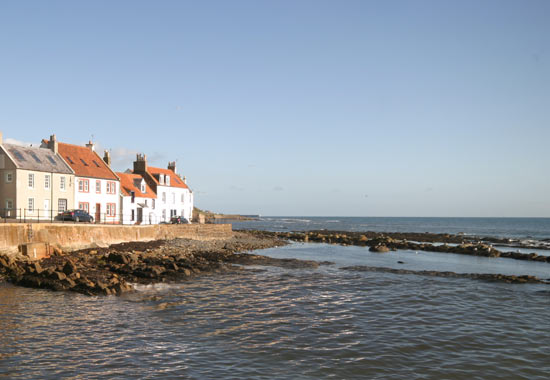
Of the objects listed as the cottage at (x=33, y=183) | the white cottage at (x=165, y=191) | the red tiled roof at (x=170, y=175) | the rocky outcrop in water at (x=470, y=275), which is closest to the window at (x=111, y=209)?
the cottage at (x=33, y=183)

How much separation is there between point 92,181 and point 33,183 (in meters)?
7.63

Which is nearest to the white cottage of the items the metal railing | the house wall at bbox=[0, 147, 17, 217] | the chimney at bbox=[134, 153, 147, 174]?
the chimney at bbox=[134, 153, 147, 174]

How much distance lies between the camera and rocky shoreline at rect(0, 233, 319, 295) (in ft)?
75.7

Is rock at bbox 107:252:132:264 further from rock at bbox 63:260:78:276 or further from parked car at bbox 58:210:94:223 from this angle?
parked car at bbox 58:210:94:223

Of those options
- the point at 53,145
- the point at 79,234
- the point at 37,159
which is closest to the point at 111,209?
the point at 53,145

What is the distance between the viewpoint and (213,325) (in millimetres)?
16859

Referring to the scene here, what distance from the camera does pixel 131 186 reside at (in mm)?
56000

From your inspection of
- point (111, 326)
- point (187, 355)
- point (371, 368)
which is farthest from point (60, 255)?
point (371, 368)

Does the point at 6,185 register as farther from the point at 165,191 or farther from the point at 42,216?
the point at 165,191

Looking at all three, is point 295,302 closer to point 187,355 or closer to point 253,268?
point 187,355

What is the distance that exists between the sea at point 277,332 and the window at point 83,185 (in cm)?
2589

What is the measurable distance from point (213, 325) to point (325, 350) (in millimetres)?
4796

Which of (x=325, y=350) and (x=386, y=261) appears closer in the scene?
(x=325, y=350)

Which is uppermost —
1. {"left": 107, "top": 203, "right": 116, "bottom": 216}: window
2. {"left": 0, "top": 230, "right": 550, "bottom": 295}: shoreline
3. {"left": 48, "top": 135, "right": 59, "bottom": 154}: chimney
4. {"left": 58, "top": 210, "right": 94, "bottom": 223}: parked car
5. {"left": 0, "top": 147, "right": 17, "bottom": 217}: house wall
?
{"left": 48, "top": 135, "right": 59, "bottom": 154}: chimney
